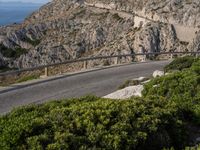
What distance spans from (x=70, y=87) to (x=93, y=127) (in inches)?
561

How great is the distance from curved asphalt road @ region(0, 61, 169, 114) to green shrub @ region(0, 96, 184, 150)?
8.60 m

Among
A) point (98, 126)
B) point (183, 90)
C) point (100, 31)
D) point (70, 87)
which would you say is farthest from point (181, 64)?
point (100, 31)

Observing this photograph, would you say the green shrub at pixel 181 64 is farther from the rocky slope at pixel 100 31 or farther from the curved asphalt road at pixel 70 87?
the rocky slope at pixel 100 31

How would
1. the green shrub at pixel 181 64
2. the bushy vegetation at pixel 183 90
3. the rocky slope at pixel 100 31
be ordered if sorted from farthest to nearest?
the rocky slope at pixel 100 31 → the green shrub at pixel 181 64 → the bushy vegetation at pixel 183 90

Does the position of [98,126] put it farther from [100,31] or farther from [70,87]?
[100,31]

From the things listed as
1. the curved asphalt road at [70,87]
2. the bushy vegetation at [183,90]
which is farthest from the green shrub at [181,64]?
the bushy vegetation at [183,90]

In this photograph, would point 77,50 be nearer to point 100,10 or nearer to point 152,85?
point 100,10

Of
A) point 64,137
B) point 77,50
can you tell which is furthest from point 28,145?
point 77,50

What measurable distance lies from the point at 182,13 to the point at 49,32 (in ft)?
141

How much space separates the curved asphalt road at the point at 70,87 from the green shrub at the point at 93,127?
28.2 ft

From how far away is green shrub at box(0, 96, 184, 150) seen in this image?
8.05m

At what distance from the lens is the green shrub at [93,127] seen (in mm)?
8047

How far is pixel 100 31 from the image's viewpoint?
313 ft

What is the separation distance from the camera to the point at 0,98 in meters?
19.6
